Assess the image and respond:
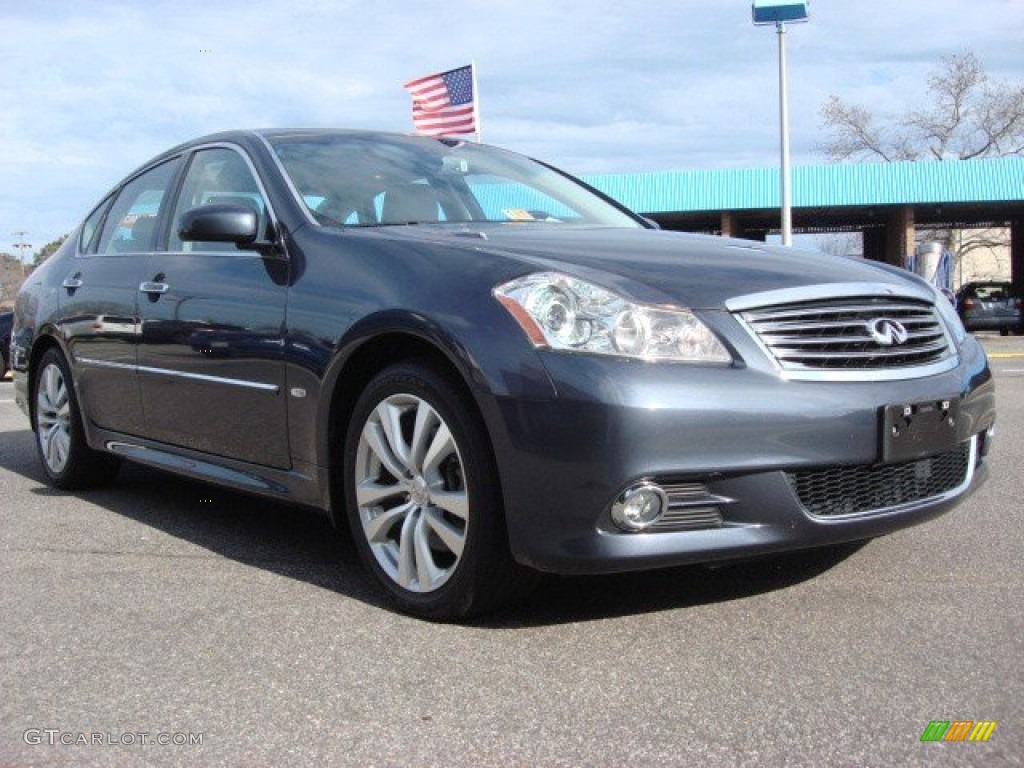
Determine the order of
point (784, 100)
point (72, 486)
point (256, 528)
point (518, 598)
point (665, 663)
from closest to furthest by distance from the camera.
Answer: point (665, 663) → point (518, 598) → point (256, 528) → point (72, 486) → point (784, 100)

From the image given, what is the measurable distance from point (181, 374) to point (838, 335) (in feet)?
8.16

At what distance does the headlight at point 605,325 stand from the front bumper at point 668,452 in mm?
58

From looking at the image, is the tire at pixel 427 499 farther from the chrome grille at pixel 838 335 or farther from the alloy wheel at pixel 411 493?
the chrome grille at pixel 838 335

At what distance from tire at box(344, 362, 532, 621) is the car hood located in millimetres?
474

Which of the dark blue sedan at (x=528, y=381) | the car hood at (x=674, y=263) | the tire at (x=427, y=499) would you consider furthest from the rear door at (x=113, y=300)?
the tire at (x=427, y=499)

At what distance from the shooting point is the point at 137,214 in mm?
5562

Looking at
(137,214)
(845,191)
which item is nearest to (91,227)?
(137,214)

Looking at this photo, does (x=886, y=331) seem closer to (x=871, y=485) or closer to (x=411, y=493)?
(x=871, y=485)

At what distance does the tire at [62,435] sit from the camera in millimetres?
5836

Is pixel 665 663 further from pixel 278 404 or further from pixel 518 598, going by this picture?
pixel 278 404

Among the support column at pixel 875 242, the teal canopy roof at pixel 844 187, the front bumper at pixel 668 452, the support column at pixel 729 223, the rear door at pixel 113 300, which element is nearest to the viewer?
the front bumper at pixel 668 452

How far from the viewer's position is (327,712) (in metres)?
2.81

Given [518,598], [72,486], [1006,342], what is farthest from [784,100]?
[518,598]

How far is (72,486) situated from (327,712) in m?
3.63
